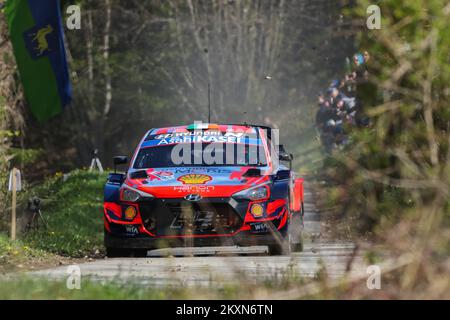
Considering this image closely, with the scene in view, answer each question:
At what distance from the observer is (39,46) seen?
74.1 ft

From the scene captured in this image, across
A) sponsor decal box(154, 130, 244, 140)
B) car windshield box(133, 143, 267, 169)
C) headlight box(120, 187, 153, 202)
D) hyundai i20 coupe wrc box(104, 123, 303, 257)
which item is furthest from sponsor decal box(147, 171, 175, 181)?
sponsor decal box(154, 130, 244, 140)

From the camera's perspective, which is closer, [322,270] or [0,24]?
[322,270]

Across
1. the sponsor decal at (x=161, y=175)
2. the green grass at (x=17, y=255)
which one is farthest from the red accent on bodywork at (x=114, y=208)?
the green grass at (x=17, y=255)

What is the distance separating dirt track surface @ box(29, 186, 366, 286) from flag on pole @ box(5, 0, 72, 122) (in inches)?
293

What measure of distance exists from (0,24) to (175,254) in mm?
12079

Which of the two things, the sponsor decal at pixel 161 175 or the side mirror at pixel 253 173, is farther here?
the side mirror at pixel 253 173

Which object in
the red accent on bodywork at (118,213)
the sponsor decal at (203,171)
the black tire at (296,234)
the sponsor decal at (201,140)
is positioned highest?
the sponsor decal at (201,140)

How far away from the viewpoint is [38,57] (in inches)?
891

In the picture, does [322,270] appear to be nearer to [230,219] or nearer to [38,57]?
[230,219]

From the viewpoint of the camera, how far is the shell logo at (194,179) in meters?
14.4

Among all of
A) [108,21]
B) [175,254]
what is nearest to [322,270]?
[175,254]

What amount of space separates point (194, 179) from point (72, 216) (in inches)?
282

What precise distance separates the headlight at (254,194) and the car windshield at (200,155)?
1.02 meters

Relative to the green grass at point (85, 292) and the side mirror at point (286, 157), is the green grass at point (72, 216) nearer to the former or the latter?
the side mirror at point (286, 157)
